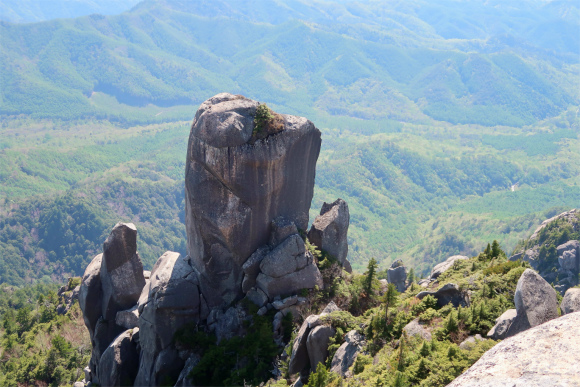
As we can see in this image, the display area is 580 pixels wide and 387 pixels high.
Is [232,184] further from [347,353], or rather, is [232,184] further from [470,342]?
[470,342]

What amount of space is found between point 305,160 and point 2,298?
11053 cm

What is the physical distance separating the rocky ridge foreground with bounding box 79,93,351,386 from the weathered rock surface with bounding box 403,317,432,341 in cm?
1071

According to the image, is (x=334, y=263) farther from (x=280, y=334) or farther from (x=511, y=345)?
(x=511, y=345)

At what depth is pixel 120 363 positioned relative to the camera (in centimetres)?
4038

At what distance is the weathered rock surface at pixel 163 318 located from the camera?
1484 inches

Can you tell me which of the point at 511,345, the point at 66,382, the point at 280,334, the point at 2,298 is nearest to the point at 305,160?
the point at 280,334

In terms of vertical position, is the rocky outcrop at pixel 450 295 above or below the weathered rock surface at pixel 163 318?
above

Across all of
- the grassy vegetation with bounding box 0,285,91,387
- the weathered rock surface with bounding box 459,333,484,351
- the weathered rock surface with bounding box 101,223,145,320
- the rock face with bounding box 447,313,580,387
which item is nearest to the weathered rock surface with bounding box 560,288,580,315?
the weathered rock surface with bounding box 459,333,484,351

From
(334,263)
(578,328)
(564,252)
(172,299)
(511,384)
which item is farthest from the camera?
(564,252)

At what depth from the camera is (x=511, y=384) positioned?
1177cm

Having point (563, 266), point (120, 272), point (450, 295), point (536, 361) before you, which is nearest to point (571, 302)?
point (450, 295)

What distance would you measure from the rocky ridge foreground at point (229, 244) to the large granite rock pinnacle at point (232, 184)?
0.07 meters

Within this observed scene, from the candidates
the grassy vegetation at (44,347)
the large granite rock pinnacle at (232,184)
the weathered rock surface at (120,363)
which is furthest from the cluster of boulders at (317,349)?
the grassy vegetation at (44,347)

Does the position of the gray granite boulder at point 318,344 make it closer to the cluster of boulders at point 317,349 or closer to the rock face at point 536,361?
the cluster of boulders at point 317,349
